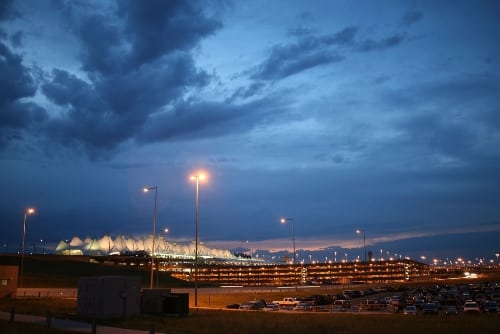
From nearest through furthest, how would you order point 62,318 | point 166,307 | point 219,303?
point 62,318 → point 166,307 → point 219,303

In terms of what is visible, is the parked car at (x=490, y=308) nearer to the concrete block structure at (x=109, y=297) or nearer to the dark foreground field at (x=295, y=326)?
the dark foreground field at (x=295, y=326)

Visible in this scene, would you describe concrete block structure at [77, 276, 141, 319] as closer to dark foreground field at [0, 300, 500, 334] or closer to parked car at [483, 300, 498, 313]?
dark foreground field at [0, 300, 500, 334]

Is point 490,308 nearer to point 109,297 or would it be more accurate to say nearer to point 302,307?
point 302,307

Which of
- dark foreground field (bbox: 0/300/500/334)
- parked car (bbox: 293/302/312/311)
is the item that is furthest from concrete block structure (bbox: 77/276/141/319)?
parked car (bbox: 293/302/312/311)

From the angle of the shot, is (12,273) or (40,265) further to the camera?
(40,265)

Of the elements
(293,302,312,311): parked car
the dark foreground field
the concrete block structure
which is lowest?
(293,302,312,311): parked car

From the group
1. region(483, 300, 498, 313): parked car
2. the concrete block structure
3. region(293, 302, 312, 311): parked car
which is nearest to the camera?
the concrete block structure

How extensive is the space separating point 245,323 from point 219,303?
3386cm

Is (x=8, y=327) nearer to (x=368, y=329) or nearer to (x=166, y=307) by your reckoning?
(x=166, y=307)

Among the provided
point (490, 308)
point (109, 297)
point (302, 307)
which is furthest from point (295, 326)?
point (490, 308)

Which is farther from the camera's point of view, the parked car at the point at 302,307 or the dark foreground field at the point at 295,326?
the parked car at the point at 302,307

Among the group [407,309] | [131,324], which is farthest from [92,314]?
[407,309]

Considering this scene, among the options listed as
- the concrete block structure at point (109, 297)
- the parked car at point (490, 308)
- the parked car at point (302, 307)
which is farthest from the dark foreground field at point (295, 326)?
the parked car at point (302, 307)

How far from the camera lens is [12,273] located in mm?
60281
